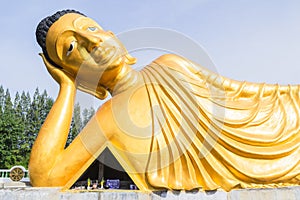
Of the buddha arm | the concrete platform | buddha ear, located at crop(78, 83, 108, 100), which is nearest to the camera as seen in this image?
the concrete platform

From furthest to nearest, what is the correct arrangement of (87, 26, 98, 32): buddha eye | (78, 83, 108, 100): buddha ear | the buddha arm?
(78, 83, 108, 100): buddha ear < (87, 26, 98, 32): buddha eye < the buddha arm

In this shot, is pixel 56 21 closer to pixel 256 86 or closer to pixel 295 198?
pixel 256 86

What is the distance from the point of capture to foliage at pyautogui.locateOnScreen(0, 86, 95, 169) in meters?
17.3

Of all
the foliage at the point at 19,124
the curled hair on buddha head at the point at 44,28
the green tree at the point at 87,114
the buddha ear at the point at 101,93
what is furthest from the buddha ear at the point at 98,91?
the foliage at the point at 19,124

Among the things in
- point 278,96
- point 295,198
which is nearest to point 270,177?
point 295,198

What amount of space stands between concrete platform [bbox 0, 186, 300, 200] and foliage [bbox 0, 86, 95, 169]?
48.4ft

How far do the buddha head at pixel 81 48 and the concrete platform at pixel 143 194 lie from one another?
4.68ft

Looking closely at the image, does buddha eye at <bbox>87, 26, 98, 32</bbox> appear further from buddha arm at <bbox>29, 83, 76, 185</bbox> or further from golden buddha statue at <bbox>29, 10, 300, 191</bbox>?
buddha arm at <bbox>29, 83, 76, 185</bbox>

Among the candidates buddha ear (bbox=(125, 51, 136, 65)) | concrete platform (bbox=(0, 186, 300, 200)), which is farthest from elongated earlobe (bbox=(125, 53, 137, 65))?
concrete platform (bbox=(0, 186, 300, 200))

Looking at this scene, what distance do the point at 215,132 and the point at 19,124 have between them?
17364mm

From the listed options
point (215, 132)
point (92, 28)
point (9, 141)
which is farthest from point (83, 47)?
point (9, 141)

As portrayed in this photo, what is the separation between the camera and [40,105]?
2178 centimetres

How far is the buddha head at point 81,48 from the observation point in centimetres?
386

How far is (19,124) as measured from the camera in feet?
62.1
